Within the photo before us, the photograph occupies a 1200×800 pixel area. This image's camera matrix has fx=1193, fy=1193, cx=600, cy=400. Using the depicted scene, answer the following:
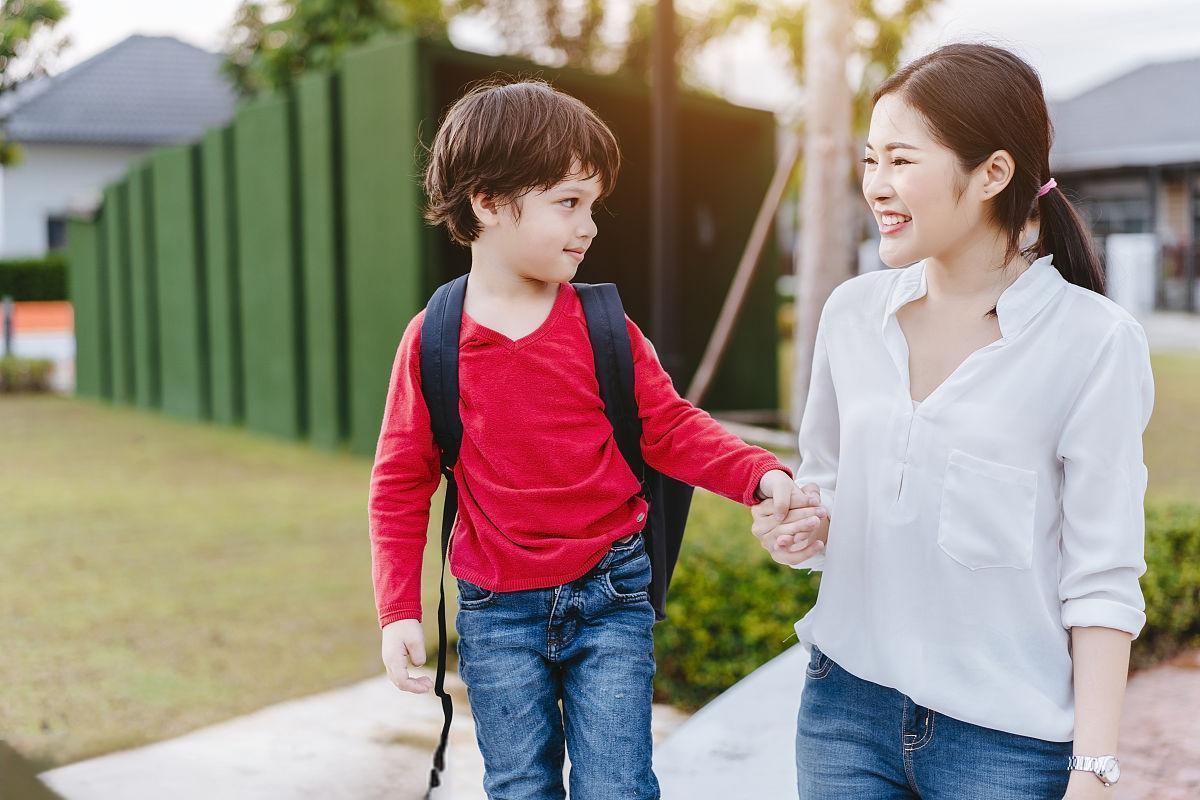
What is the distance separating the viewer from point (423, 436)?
77.9 inches

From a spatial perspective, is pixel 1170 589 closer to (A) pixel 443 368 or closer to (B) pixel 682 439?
(B) pixel 682 439

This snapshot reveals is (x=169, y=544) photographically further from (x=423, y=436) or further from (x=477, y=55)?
(x=423, y=436)

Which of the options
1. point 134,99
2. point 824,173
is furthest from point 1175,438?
point 134,99

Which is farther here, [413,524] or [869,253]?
[869,253]

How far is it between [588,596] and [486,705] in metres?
0.25

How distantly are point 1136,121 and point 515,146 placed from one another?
28.2 m

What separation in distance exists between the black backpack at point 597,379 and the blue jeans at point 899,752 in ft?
1.34

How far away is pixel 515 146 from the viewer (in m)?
1.90

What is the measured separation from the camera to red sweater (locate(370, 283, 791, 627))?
1944 millimetres

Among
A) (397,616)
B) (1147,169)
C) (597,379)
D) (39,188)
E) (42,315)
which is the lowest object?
(42,315)

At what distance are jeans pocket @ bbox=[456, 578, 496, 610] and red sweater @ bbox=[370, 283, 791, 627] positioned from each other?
0.5 inches

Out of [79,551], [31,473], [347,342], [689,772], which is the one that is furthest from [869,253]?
[689,772]

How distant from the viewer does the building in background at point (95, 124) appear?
110 ft

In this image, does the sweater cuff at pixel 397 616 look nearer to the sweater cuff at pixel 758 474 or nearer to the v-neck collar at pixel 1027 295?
the sweater cuff at pixel 758 474
